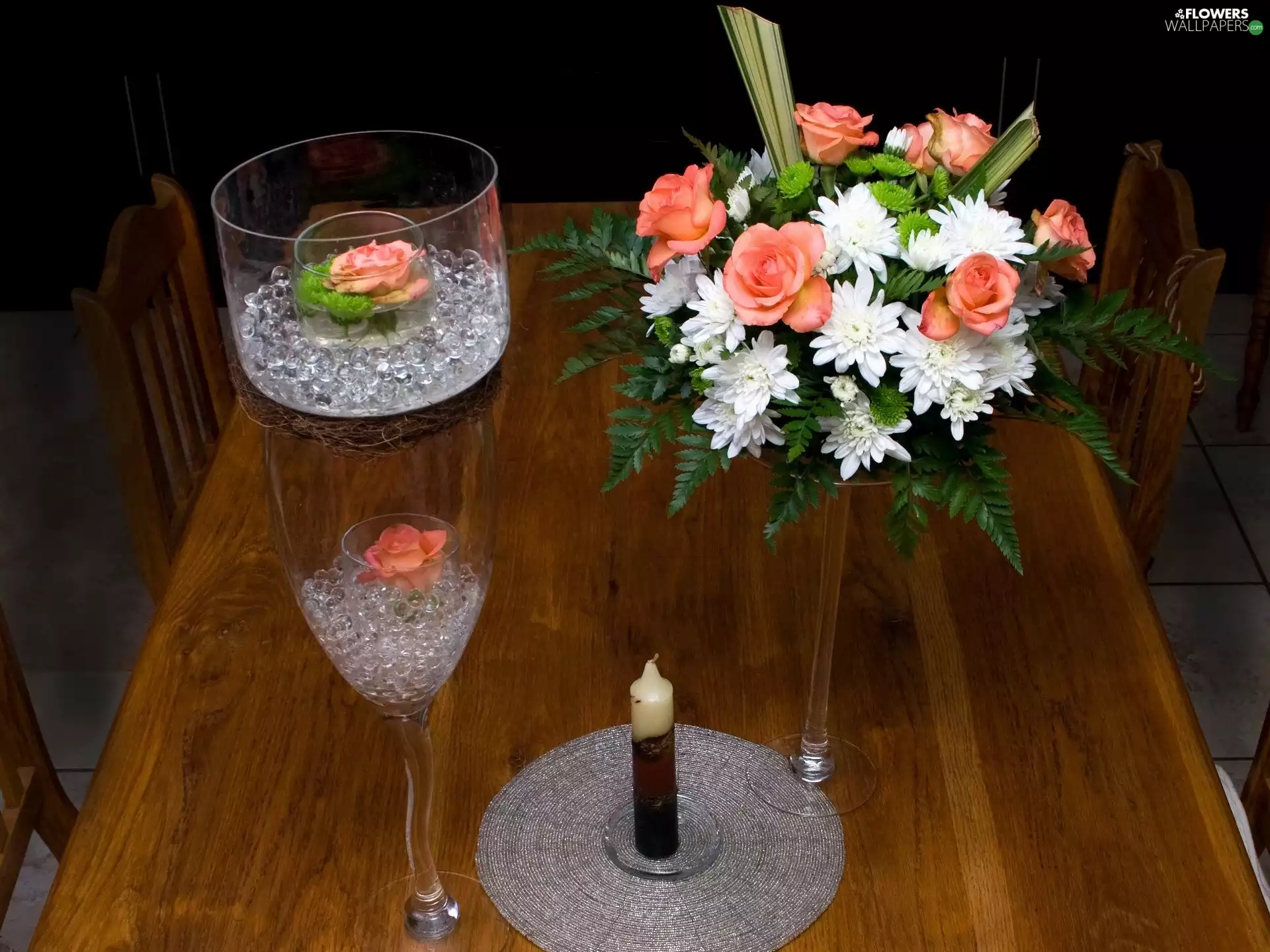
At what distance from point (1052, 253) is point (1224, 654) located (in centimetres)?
172

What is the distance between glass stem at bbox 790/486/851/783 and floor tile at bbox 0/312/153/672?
155 cm

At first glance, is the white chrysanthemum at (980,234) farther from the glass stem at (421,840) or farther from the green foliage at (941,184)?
the glass stem at (421,840)

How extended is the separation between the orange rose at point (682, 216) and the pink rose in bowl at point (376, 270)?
0.17 m

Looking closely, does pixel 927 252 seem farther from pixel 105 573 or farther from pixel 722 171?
pixel 105 573

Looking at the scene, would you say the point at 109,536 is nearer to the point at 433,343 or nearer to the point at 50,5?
the point at 50,5

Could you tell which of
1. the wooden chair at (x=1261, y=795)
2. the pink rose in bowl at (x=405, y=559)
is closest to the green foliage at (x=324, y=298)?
the pink rose in bowl at (x=405, y=559)

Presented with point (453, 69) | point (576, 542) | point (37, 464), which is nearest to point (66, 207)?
point (37, 464)

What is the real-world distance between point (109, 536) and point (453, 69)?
1206 mm

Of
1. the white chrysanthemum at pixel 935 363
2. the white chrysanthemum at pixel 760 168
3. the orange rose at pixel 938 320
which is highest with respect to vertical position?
the white chrysanthemum at pixel 760 168

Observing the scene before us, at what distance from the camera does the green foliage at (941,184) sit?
1025mm

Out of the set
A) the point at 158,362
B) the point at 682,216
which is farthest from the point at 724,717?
the point at 158,362

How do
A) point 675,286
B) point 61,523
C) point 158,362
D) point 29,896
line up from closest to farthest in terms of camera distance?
point 675,286, point 158,362, point 29,896, point 61,523

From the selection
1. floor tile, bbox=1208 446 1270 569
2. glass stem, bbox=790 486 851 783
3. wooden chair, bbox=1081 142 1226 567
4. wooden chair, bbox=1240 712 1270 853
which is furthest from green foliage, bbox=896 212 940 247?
floor tile, bbox=1208 446 1270 569

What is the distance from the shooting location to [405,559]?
988mm
